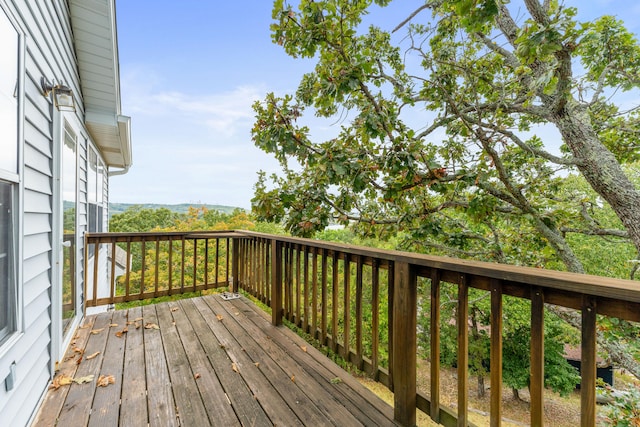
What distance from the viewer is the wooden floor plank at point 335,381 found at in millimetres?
1754

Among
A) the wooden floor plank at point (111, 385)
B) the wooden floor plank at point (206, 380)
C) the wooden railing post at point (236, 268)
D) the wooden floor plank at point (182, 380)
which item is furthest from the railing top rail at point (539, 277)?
the wooden railing post at point (236, 268)

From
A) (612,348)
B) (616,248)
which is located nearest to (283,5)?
(612,348)

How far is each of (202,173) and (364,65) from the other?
20.4 meters

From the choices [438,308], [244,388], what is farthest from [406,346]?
[244,388]

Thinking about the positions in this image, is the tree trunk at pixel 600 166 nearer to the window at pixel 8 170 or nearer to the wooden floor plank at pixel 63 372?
the window at pixel 8 170

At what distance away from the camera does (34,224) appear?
1.83 m

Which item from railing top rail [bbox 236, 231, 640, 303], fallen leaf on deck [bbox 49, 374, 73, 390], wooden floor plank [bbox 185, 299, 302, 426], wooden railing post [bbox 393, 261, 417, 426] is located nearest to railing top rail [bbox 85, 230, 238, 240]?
wooden floor plank [bbox 185, 299, 302, 426]

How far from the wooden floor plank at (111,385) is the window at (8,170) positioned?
0.70 m

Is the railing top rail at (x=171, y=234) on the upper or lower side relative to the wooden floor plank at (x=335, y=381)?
upper

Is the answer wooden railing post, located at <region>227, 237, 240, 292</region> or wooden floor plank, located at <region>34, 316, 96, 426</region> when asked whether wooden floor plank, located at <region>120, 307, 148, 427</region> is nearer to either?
wooden floor plank, located at <region>34, 316, 96, 426</region>

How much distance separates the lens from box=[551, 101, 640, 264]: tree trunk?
3428mm

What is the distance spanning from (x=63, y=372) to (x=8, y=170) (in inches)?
65.0

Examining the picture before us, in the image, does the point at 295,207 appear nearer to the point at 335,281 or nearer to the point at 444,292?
the point at 335,281

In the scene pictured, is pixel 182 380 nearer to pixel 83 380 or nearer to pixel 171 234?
pixel 83 380
